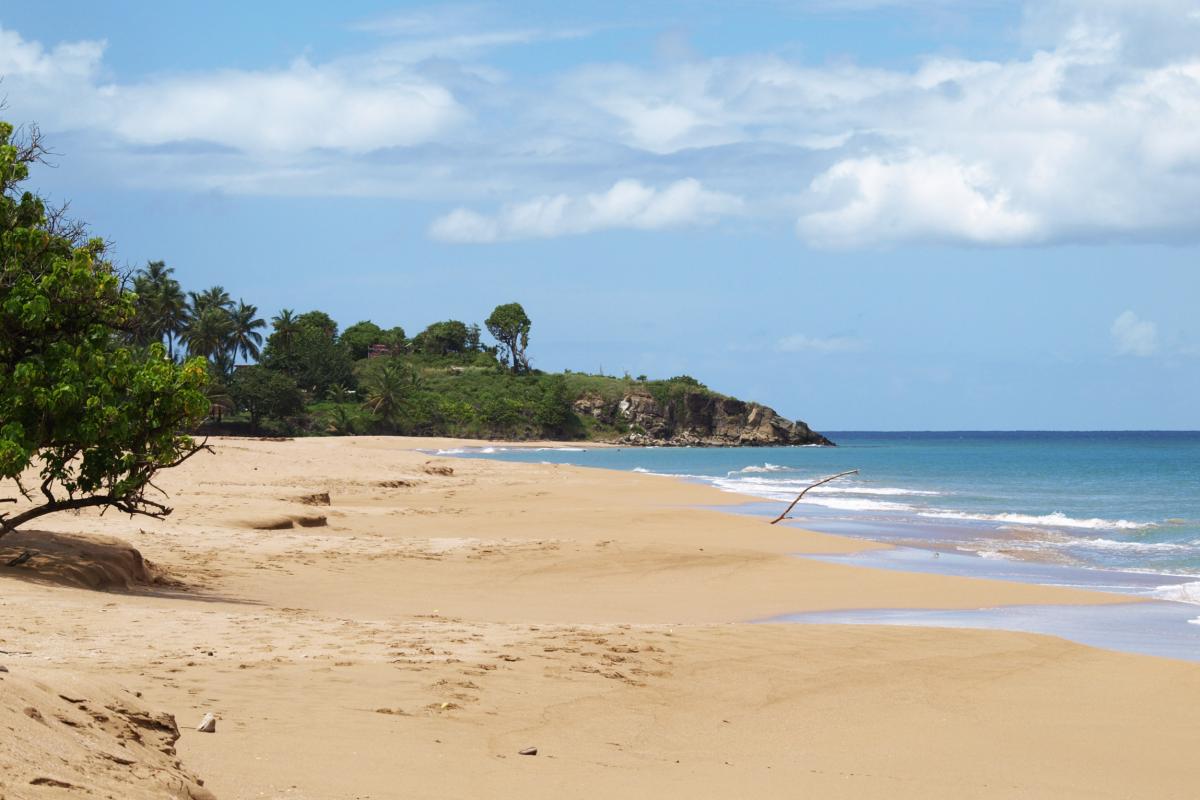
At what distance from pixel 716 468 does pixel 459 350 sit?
263ft

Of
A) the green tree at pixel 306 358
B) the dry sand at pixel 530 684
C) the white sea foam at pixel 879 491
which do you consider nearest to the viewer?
the dry sand at pixel 530 684

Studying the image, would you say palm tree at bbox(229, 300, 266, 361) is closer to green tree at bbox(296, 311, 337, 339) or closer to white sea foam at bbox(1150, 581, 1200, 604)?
green tree at bbox(296, 311, 337, 339)

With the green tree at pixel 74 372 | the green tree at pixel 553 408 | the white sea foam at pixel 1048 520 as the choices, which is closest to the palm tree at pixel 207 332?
the green tree at pixel 553 408

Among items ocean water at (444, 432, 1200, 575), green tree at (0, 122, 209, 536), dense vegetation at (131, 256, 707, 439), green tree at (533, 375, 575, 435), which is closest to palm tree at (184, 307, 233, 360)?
dense vegetation at (131, 256, 707, 439)

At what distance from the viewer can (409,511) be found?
89.5ft

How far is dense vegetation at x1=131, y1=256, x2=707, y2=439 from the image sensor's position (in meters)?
94.2

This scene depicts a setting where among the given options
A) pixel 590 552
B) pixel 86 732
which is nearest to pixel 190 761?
pixel 86 732

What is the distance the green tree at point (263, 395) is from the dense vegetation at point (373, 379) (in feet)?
0.29

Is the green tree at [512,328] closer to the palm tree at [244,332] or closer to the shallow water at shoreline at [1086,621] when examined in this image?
the palm tree at [244,332]

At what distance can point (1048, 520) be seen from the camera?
3222 cm

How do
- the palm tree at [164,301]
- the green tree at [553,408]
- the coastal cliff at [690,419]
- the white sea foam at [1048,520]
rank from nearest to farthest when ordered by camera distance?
the white sea foam at [1048,520] → the palm tree at [164,301] → the green tree at [553,408] → the coastal cliff at [690,419]

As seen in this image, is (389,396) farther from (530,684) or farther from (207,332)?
(530,684)

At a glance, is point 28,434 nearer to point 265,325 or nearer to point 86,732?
point 86,732

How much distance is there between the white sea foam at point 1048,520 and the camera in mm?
31083
